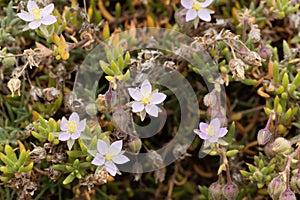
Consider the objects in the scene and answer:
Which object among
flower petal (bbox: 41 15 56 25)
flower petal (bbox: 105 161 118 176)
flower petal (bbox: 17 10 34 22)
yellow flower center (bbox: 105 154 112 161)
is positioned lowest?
flower petal (bbox: 105 161 118 176)

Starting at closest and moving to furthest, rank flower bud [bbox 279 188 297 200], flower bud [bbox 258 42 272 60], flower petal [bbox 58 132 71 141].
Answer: flower bud [bbox 279 188 297 200]
flower petal [bbox 58 132 71 141]
flower bud [bbox 258 42 272 60]

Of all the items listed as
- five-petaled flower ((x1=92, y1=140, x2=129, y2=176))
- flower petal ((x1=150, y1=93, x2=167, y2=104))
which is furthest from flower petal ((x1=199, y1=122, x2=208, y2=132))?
five-petaled flower ((x1=92, y1=140, x2=129, y2=176))

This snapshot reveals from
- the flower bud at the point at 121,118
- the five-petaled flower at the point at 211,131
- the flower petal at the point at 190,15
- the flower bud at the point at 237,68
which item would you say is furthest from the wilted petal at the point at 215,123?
the flower petal at the point at 190,15

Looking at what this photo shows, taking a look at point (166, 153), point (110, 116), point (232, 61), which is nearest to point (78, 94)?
point (110, 116)

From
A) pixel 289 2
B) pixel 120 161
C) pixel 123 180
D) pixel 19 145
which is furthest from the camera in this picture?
pixel 123 180

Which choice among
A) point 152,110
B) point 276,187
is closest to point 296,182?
point 276,187

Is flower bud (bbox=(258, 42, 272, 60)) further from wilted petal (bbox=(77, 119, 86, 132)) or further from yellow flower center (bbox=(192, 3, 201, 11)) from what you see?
wilted petal (bbox=(77, 119, 86, 132))

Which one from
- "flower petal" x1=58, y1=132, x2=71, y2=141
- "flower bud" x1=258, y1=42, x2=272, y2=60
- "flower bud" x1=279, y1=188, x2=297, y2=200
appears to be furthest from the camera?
"flower bud" x1=258, y1=42, x2=272, y2=60

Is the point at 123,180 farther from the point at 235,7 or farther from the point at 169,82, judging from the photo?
the point at 235,7

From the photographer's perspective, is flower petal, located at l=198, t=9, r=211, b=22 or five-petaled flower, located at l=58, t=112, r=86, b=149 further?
flower petal, located at l=198, t=9, r=211, b=22
